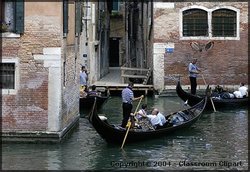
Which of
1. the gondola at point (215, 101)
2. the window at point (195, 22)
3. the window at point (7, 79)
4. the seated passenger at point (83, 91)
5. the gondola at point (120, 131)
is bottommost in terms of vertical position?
the gondola at point (120, 131)

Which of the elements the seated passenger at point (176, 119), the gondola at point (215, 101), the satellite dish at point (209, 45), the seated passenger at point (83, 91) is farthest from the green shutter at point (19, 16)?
the satellite dish at point (209, 45)

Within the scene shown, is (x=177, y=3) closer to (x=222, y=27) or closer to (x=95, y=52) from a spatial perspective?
(x=222, y=27)

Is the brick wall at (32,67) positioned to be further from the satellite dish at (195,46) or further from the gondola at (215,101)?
the satellite dish at (195,46)

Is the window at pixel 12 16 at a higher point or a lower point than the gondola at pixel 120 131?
higher

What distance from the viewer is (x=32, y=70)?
30.6 feet

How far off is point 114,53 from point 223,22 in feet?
46.1

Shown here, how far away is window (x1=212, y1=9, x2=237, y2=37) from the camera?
17.1 m

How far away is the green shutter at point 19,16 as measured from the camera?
9.19 m

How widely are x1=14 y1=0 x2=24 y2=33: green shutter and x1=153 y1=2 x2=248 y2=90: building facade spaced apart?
813cm

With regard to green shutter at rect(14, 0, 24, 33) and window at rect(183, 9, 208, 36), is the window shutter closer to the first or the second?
green shutter at rect(14, 0, 24, 33)

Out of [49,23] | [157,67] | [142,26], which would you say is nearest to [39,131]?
[49,23]

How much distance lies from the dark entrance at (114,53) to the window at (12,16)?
21.3m

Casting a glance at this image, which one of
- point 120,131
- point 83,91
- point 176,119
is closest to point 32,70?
point 120,131

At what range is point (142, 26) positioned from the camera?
22.3 metres
